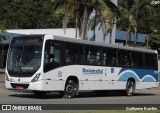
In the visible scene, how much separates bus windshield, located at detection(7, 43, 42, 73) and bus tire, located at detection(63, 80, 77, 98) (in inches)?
86.0

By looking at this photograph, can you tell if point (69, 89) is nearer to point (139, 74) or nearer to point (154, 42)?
point (139, 74)

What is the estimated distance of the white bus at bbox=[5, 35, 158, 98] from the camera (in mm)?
21391

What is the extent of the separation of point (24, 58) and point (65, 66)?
2005 mm

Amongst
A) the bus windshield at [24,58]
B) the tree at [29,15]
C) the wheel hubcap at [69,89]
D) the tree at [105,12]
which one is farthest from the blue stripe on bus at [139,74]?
the tree at [29,15]

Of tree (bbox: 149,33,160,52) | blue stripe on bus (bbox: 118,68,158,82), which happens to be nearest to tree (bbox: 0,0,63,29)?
tree (bbox: 149,33,160,52)

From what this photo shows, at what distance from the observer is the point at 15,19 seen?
101375mm

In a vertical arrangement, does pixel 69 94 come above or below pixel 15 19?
below

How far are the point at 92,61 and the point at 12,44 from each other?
4358 mm

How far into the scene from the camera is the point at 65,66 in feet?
73.5

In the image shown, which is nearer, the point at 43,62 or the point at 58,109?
the point at 58,109

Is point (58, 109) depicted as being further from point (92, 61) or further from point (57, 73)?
point (92, 61)

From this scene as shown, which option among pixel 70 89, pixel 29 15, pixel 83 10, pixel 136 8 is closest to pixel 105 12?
pixel 83 10

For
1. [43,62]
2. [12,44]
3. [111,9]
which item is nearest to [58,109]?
[43,62]

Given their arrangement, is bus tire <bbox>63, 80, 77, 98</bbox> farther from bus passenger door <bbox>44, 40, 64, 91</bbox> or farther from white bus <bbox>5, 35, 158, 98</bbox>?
bus passenger door <bbox>44, 40, 64, 91</bbox>
